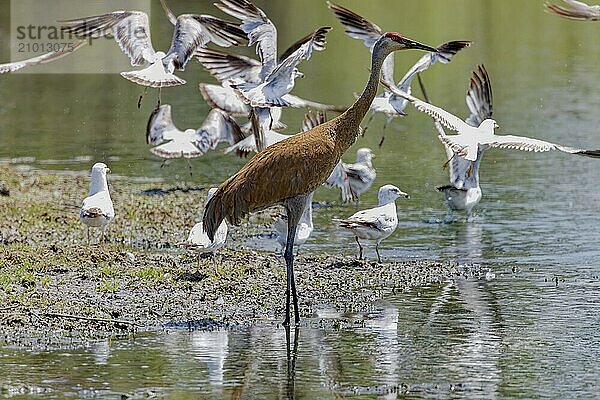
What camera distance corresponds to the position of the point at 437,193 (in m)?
16.9

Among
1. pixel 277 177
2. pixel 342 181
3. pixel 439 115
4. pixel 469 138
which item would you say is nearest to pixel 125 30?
Answer: pixel 342 181

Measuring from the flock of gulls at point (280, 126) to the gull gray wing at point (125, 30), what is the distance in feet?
0.04

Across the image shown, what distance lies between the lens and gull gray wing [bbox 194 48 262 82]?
51.0 feet

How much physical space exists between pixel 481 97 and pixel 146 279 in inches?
222

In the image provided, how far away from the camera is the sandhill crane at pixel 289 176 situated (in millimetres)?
10438

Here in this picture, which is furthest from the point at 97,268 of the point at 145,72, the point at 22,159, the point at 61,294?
the point at 22,159

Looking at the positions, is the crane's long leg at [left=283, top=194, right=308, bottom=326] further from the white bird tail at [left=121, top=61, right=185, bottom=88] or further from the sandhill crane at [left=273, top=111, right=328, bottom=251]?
the white bird tail at [left=121, top=61, right=185, bottom=88]

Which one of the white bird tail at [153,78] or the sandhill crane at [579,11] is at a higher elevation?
the sandhill crane at [579,11]

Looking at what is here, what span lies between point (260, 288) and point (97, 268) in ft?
5.30

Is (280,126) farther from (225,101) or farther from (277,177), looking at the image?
(277,177)

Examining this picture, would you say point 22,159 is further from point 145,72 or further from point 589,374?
point 589,374

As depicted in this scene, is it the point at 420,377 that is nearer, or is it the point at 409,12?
the point at 420,377

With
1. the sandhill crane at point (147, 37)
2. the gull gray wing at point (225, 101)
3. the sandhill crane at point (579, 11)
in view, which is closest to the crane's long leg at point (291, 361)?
the sandhill crane at point (147, 37)

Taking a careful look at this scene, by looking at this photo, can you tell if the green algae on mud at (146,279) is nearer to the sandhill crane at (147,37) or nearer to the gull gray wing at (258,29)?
the sandhill crane at (147,37)
